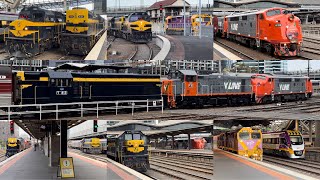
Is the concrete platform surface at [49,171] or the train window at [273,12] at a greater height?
the train window at [273,12]

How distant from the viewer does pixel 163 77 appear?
24.9 feet

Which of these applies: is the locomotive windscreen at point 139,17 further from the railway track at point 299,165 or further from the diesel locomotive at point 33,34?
the railway track at point 299,165

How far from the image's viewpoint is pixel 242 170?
7746mm

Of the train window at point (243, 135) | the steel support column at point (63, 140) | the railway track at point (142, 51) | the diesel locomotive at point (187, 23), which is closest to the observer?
the diesel locomotive at point (187, 23)

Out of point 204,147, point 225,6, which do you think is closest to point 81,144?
point 204,147

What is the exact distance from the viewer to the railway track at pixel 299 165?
7773mm

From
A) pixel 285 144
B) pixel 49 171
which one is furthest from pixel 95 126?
pixel 49 171

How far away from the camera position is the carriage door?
7.94 meters

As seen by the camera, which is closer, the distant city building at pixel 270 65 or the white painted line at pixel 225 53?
the white painted line at pixel 225 53

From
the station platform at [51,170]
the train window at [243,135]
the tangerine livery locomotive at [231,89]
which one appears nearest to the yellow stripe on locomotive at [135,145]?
the tangerine livery locomotive at [231,89]

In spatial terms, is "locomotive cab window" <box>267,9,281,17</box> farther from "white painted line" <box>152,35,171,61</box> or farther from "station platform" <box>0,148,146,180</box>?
"station platform" <box>0,148,146,180</box>

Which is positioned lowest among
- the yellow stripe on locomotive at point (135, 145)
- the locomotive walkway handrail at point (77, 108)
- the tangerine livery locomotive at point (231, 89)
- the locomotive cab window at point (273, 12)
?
the yellow stripe on locomotive at point (135, 145)

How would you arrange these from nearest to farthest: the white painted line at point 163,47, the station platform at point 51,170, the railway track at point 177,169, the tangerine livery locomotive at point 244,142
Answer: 1. the white painted line at point 163,47
2. the railway track at point 177,169
3. the tangerine livery locomotive at point 244,142
4. the station platform at point 51,170

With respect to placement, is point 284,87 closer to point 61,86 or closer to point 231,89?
point 231,89
